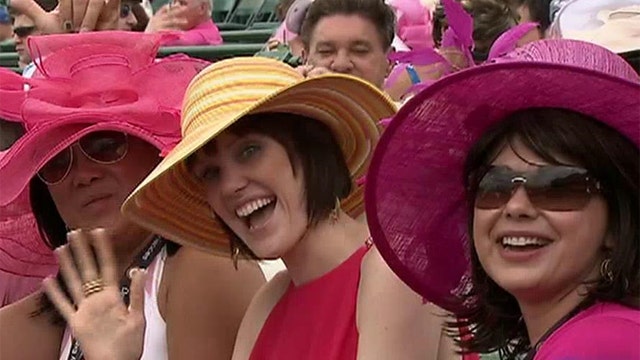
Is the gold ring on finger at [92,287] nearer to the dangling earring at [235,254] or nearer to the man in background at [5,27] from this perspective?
the dangling earring at [235,254]

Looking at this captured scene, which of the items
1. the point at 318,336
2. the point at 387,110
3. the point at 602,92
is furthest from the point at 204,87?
the point at 602,92

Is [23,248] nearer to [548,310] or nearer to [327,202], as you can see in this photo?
[327,202]

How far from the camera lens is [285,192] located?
246 centimetres

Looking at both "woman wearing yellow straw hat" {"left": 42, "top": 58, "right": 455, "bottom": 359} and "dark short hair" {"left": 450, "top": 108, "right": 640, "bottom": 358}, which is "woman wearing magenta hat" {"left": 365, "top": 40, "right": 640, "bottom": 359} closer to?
"dark short hair" {"left": 450, "top": 108, "right": 640, "bottom": 358}

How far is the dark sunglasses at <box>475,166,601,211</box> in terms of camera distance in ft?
5.81

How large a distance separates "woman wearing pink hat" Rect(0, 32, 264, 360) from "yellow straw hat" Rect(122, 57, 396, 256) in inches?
2.9

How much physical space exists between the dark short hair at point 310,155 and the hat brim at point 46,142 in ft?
0.85

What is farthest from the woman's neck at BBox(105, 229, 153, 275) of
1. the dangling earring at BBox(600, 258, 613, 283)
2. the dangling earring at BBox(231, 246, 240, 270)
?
the dangling earring at BBox(600, 258, 613, 283)

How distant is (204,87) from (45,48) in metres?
0.65

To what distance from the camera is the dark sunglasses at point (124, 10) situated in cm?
597

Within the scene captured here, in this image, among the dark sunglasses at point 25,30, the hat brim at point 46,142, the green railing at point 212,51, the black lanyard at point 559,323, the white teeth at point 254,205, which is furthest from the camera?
the green railing at point 212,51

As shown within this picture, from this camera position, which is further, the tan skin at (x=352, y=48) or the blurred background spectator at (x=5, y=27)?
the blurred background spectator at (x=5, y=27)

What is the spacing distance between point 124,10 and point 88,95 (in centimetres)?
324

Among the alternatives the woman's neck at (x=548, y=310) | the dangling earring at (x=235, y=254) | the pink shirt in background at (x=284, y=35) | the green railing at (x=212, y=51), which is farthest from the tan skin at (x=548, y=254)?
the green railing at (x=212, y=51)
